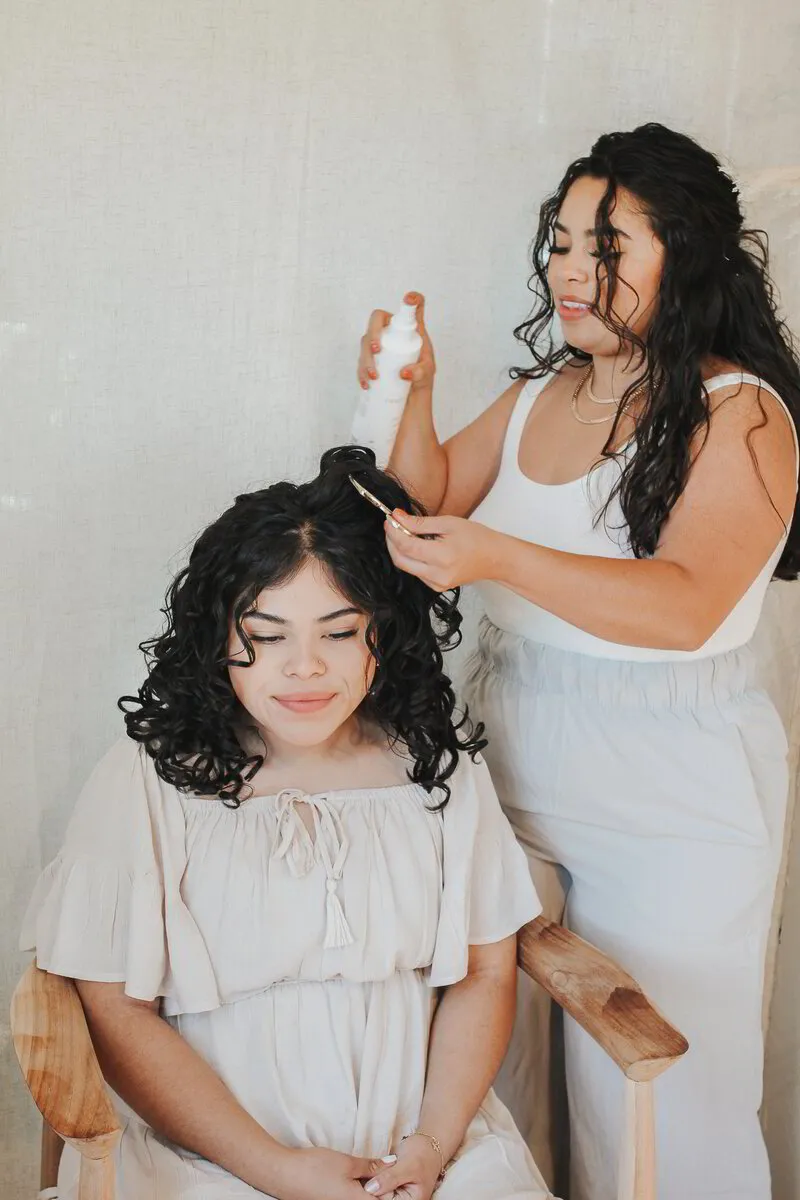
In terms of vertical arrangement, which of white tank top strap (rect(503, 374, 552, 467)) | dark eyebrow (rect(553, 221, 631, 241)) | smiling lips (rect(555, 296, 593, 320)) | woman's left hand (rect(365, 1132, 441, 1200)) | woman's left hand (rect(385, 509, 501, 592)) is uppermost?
dark eyebrow (rect(553, 221, 631, 241))

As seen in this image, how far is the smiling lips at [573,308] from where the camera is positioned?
1.66 meters

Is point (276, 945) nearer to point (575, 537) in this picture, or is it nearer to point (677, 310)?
point (575, 537)

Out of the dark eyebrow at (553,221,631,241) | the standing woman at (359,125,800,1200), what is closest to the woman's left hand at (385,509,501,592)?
the standing woman at (359,125,800,1200)

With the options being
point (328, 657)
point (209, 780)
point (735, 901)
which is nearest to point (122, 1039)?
point (209, 780)

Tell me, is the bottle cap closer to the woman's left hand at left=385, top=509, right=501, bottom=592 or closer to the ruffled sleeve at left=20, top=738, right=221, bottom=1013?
the woman's left hand at left=385, top=509, right=501, bottom=592

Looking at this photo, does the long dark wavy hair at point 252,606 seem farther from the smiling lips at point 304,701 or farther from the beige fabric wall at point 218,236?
the beige fabric wall at point 218,236

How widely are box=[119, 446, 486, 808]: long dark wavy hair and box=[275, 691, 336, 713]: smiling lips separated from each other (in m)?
0.07

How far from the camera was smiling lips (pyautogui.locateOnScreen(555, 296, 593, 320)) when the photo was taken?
1.66m

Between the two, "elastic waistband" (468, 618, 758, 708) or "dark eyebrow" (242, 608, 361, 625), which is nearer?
"dark eyebrow" (242, 608, 361, 625)

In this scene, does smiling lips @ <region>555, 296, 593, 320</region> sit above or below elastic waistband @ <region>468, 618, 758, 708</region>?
above

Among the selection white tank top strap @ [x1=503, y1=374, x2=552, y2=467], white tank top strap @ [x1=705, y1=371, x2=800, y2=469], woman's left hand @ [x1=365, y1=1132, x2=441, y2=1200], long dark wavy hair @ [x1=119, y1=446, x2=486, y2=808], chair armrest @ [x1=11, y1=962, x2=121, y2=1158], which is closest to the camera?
chair armrest @ [x1=11, y1=962, x2=121, y2=1158]

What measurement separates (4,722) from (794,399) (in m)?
1.17

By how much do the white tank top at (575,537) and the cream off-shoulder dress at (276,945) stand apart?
1.11ft

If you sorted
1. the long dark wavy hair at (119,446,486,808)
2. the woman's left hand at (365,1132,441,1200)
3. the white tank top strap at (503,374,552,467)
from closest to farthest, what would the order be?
the woman's left hand at (365,1132,441,1200) → the long dark wavy hair at (119,446,486,808) → the white tank top strap at (503,374,552,467)
